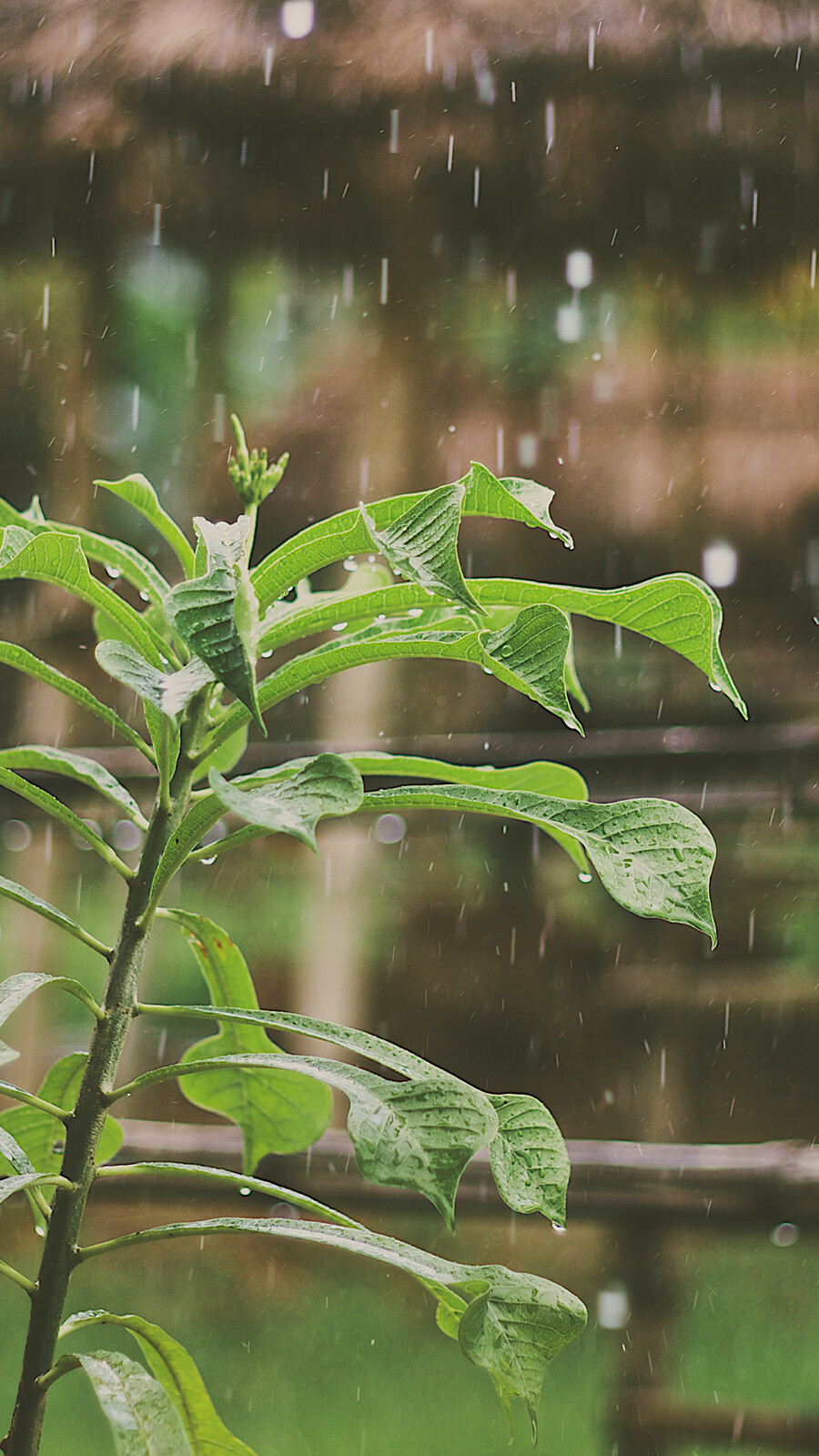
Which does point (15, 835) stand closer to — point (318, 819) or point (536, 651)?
point (318, 819)

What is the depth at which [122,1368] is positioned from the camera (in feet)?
1.28

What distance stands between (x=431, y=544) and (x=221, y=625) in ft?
0.24

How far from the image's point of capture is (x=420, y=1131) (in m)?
0.31

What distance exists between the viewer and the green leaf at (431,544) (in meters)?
0.32

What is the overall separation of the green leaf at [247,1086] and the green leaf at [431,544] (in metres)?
0.27

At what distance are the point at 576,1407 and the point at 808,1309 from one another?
0.31 m

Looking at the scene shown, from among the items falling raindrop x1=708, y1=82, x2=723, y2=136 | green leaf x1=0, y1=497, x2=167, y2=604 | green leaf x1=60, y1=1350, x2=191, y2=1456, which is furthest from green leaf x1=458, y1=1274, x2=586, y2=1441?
falling raindrop x1=708, y1=82, x2=723, y2=136

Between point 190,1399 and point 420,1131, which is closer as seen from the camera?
point 420,1131

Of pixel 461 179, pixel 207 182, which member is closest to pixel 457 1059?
pixel 461 179

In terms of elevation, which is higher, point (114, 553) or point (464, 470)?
point (464, 470)

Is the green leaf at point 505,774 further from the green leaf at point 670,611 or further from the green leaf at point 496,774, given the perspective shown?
the green leaf at point 670,611

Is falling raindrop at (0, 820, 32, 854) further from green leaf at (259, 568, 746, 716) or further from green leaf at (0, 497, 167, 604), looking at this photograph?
green leaf at (259, 568, 746, 716)

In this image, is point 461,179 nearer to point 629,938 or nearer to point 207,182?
point 207,182

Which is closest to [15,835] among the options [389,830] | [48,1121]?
[389,830]
